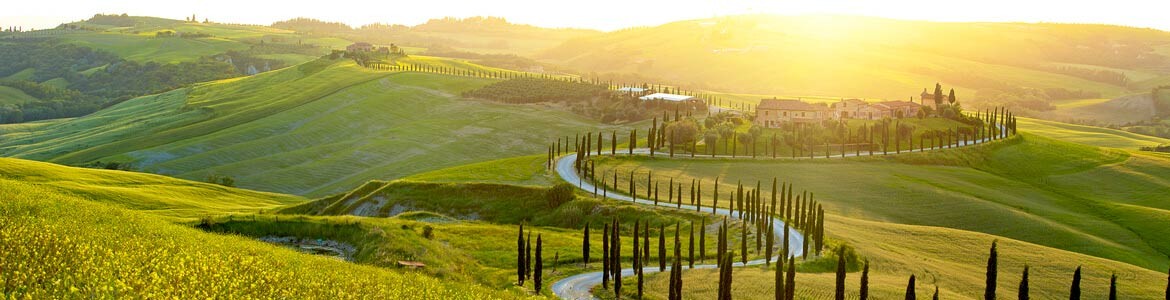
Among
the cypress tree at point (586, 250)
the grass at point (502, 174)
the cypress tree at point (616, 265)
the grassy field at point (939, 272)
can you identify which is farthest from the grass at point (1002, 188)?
the cypress tree at point (616, 265)

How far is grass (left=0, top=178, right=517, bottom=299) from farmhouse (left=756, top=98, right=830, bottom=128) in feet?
411

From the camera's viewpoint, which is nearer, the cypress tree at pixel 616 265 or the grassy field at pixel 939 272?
the cypress tree at pixel 616 265

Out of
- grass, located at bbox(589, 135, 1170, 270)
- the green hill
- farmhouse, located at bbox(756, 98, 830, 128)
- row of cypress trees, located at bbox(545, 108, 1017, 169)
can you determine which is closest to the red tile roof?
farmhouse, located at bbox(756, 98, 830, 128)

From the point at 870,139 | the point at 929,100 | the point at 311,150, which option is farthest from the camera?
the point at 929,100

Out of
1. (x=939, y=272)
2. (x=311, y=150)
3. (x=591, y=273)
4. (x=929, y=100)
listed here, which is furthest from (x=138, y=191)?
(x=929, y=100)

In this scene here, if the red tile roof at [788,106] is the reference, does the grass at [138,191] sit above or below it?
below

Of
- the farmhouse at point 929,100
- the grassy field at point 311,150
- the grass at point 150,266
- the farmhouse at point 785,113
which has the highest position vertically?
the farmhouse at point 929,100

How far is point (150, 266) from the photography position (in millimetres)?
37344

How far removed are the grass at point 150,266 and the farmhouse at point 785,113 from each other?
4932 inches

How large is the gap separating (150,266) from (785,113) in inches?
5613

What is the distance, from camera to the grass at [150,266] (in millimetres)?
33812

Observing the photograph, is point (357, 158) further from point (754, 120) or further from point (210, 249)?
point (210, 249)

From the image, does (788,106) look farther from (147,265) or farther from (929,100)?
(147,265)

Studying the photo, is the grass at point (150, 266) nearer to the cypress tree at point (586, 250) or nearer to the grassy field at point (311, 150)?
the cypress tree at point (586, 250)
